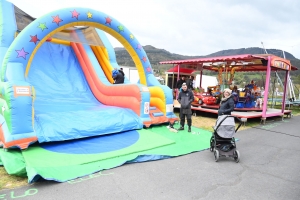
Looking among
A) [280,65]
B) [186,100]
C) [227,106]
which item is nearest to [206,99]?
[280,65]

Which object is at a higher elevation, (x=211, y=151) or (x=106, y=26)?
(x=106, y=26)

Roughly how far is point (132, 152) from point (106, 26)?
3.87 meters

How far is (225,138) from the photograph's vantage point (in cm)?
402

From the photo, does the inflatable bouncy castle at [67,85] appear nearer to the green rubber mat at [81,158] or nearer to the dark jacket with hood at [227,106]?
the green rubber mat at [81,158]

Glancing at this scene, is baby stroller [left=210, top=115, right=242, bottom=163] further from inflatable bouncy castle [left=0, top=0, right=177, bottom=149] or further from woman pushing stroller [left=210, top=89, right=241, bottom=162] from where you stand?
inflatable bouncy castle [left=0, top=0, right=177, bottom=149]

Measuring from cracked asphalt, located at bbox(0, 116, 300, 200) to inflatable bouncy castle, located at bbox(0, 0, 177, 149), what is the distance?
5.13ft

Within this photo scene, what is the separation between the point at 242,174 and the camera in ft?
11.3

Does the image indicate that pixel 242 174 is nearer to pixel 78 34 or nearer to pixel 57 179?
pixel 57 179

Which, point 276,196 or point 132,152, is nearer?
point 276,196

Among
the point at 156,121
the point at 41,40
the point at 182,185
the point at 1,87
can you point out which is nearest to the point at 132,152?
the point at 182,185

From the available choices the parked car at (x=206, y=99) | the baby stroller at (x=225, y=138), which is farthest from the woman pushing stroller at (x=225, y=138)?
the parked car at (x=206, y=99)

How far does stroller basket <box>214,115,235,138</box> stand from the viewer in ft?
12.9

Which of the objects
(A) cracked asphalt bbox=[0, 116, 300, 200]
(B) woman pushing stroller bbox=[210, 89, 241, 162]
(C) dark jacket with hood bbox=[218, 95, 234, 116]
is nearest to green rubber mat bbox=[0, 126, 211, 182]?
(A) cracked asphalt bbox=[0, 116, 300, 200]

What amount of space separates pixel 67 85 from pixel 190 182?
578 centimetres
